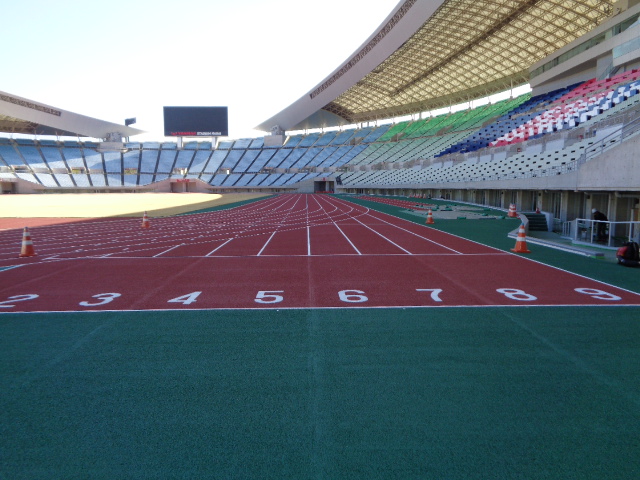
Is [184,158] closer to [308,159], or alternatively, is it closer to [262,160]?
[262,160]

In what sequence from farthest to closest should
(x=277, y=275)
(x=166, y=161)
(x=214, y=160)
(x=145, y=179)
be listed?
(x=214, y=160)
(x=166, y=161)
(x=145, y=179)
(x=277, y=275)

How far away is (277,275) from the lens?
9078 mm

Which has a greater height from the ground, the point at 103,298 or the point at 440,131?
the point at 440,131

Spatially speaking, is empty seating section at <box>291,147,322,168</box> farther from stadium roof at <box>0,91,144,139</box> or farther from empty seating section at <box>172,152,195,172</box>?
stadium roof at <box>0,91,144,139</box>

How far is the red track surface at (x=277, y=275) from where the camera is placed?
7.03m

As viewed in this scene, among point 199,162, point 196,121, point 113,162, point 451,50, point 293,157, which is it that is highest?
point 451,50

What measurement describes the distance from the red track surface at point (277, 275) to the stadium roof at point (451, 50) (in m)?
29.1

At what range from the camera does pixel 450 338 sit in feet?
17.2

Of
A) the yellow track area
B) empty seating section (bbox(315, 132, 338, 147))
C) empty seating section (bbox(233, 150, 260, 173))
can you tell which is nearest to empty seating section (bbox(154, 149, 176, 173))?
empty seating section (bbox(233, 150, 260, 173))

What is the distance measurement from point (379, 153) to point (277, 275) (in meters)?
67.0


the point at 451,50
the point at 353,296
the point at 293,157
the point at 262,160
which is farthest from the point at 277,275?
the point at 262,160

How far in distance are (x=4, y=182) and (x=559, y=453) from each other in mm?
85921

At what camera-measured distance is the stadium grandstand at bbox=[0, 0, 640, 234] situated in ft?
72.1

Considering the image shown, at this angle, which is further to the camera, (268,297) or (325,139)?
(325,139)
